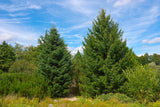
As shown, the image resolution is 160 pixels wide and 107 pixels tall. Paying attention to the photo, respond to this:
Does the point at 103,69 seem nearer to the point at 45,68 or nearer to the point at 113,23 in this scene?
the point at 113,23

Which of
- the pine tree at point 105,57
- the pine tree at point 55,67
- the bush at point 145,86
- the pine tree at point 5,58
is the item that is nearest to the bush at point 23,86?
the pine tree at point 55,67

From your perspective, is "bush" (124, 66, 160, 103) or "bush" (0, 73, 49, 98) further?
"bush" (0, 73, 49, 98)

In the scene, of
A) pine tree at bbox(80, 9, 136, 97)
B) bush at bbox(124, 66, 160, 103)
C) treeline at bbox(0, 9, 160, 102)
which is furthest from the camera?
pine tree at bbox(80, 9, 136, 97)

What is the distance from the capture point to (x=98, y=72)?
9.07 metres

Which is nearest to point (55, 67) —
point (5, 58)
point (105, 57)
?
point (105, 57)

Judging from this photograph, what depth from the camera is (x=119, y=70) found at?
340 inches

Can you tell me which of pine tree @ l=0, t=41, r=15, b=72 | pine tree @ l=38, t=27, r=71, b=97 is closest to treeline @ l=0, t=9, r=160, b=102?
pine tree @ l=38, t=27, r=71, b=97

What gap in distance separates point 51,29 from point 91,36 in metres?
4.05

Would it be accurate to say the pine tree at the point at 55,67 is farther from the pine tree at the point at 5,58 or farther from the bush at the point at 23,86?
the pine tree at the point at 5,58

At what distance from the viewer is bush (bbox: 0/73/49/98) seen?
733 cm

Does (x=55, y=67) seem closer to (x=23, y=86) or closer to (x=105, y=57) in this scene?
(x=23, y=86)

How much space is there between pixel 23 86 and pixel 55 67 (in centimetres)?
296

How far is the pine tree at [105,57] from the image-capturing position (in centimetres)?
827

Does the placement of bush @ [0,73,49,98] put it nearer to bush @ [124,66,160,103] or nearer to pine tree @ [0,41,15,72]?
bush @ [124,66,160,103]
